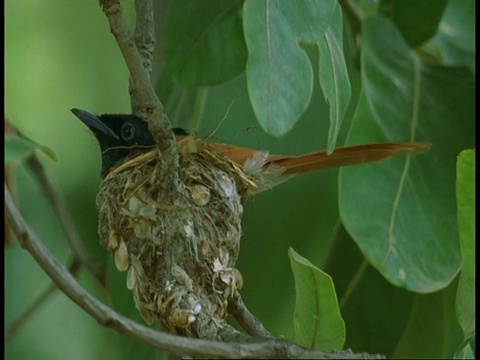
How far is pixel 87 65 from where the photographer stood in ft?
5.36

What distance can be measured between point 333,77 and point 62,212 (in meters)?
0.59

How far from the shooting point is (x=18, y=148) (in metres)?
1.47

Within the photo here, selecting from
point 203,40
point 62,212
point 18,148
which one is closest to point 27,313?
point 62,212

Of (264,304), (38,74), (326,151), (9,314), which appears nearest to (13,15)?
(38,74)

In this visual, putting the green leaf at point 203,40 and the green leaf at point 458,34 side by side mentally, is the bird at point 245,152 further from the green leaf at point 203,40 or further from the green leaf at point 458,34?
the green leaf at point 458,34

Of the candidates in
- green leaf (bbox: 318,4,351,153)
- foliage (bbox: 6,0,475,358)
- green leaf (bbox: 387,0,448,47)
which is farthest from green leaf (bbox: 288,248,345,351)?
green leaf (bbox: 387,0,448,47)

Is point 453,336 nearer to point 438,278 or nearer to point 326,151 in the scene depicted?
point 438,278

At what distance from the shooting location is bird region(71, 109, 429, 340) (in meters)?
1.41

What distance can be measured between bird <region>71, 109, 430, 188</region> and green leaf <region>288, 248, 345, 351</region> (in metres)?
0.21

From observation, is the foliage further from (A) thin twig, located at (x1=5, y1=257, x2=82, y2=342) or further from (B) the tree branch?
(B) the tree branch

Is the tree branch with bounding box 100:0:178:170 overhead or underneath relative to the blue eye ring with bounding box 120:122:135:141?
overhead

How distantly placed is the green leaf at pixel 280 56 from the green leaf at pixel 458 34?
1.89 ft

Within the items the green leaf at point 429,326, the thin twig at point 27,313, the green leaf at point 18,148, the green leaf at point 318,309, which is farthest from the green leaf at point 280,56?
the green leaf at point 429,326

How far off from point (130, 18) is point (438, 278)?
0.90 metres
